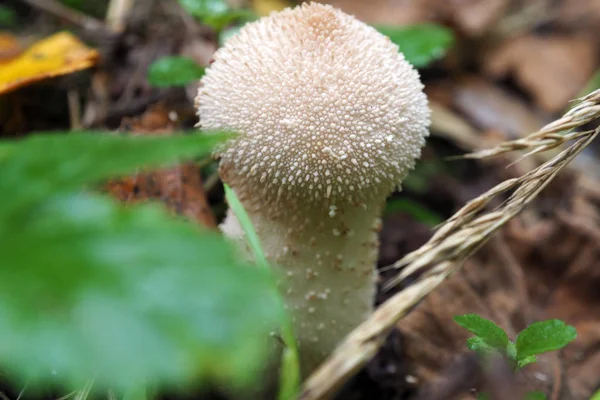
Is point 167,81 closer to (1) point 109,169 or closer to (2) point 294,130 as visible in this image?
(2) point 294,130

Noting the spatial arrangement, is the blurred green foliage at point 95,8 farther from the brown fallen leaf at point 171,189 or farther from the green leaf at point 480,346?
the green leaf at point 480,346

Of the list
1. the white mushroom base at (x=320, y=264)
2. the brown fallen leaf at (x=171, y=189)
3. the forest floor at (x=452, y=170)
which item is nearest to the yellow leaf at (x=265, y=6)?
the forest floor at (x=452, y=170)

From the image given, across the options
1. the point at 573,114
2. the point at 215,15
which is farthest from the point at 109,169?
the point at 215,15

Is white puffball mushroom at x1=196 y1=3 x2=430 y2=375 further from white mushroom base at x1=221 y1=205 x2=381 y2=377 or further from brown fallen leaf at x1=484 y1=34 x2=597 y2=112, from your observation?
brown fallen leaf at x1=484 y1=34 x2=597 y2=112

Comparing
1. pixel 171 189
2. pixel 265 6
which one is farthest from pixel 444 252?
pixel 265 6

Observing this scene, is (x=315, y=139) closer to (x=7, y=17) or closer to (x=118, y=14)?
(x=118, y=14)

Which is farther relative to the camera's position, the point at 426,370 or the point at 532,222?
the point at 532,222
